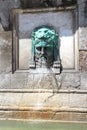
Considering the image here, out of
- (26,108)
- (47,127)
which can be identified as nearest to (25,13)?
(26,108)

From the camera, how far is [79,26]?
759 centimetres

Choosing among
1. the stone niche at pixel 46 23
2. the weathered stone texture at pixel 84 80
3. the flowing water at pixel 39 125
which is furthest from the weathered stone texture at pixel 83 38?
the flowing water at pixel 39 125

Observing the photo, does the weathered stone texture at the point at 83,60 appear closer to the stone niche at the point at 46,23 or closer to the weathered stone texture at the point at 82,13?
the stone niche at the point at 46,23

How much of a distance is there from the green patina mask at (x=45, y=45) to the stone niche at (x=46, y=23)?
124 millimetres

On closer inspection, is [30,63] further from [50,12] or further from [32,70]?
[50,12]

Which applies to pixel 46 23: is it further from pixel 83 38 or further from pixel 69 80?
pixel 69 80

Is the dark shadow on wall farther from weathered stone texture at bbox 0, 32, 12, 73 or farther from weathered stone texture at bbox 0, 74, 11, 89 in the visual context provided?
weathered stone texture at bbox 0, 74, 11, 89

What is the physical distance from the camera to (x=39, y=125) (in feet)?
22.3

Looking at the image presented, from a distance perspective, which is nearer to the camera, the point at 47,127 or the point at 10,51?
the point at 47,127

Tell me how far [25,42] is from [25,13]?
592 mm

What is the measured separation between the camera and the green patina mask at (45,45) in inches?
301

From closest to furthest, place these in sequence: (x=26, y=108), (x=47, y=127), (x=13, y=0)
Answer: (x=47, y=127)
(x=26, y=108)
(x=13, y=0)

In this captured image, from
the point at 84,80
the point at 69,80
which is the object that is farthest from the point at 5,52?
the point at 84,80

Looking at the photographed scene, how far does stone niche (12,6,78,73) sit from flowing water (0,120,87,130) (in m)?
1.23
